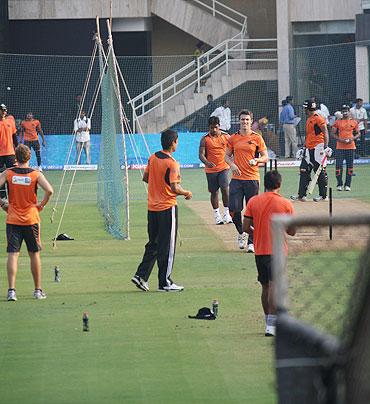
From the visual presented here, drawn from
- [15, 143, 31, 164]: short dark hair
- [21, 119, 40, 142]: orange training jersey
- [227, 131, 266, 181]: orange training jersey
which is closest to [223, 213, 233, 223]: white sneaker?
[227, 131, 266, 181]: orange training jersey

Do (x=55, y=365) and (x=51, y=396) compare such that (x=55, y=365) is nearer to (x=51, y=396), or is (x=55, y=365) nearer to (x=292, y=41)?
(x=51, y=396)

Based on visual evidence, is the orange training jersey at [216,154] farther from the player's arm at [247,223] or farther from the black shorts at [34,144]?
the black shorts at [34,144]

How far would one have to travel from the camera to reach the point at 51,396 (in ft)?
33.2

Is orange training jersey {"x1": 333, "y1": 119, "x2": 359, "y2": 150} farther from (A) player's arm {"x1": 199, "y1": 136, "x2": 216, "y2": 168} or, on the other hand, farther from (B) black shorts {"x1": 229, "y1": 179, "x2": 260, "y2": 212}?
(B) black shorts {"x1": 229, "y1": 179, "x2": 260, "y2": 212}

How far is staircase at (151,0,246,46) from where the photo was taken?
1816 inches

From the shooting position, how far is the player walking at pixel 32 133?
37781 millimetres

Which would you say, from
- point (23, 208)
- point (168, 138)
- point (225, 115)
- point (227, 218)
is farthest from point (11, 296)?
point (225, 115)

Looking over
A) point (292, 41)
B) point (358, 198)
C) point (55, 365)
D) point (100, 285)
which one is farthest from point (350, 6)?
point (55, 365)

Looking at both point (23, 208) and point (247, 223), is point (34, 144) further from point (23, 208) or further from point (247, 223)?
point (247, 223)

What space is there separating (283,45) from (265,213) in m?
32.6

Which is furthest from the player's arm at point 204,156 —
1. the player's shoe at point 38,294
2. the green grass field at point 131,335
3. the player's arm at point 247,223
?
the player's arm at point 247,223

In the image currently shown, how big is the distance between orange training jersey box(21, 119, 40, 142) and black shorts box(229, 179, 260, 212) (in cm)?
1988

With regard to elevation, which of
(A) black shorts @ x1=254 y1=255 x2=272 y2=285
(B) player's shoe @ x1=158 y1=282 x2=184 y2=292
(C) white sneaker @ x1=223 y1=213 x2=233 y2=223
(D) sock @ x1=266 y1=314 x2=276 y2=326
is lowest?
(B) player's shoe @ x1=158 y1=282 x2=184 y2=292

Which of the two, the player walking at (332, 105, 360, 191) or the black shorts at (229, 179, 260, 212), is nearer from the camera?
the black shorts at (229, 179, 260, 212)
